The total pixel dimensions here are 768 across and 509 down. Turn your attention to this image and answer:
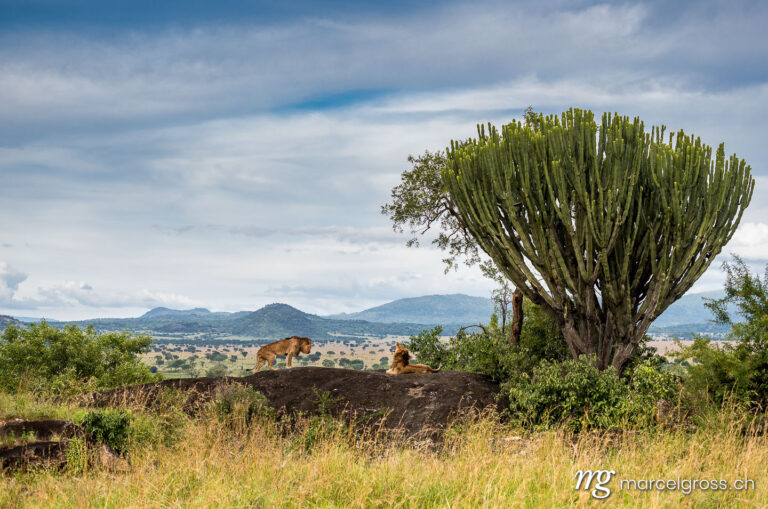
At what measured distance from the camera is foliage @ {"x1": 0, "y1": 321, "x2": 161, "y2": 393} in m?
18.7

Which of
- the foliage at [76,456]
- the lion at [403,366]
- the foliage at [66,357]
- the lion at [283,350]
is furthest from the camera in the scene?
the foliage at [66,357]

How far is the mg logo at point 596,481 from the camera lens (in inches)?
218

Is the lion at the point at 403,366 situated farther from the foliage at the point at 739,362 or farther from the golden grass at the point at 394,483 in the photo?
the golden grass at the point at 394,483

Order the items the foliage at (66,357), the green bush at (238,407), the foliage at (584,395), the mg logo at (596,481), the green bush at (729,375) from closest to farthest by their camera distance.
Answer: the mg logo at (596,481) → the green bush at (238,407) → the green bush at (729,375) → the foliage at (584,395) → the foliage at (66,357)

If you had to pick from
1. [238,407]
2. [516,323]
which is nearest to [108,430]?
[238,407]

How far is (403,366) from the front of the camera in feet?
48.7

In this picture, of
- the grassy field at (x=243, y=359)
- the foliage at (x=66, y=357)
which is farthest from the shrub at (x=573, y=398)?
the foliage at (x=66, y=357)

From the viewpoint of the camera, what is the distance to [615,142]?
12219 mm

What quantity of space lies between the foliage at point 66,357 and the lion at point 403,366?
8761mm

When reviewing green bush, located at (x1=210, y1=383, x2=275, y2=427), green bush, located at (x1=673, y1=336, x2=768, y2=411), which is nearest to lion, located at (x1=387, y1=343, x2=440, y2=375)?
green bush, located at (x1=210, y1=383, x2=275, y2=427)

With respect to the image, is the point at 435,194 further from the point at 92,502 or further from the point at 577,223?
the point at 92,502

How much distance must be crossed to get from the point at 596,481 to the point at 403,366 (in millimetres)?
9119

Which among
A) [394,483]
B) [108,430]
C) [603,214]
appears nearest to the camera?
[394,483]

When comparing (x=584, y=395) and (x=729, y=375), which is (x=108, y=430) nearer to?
(x=584, y=395)
